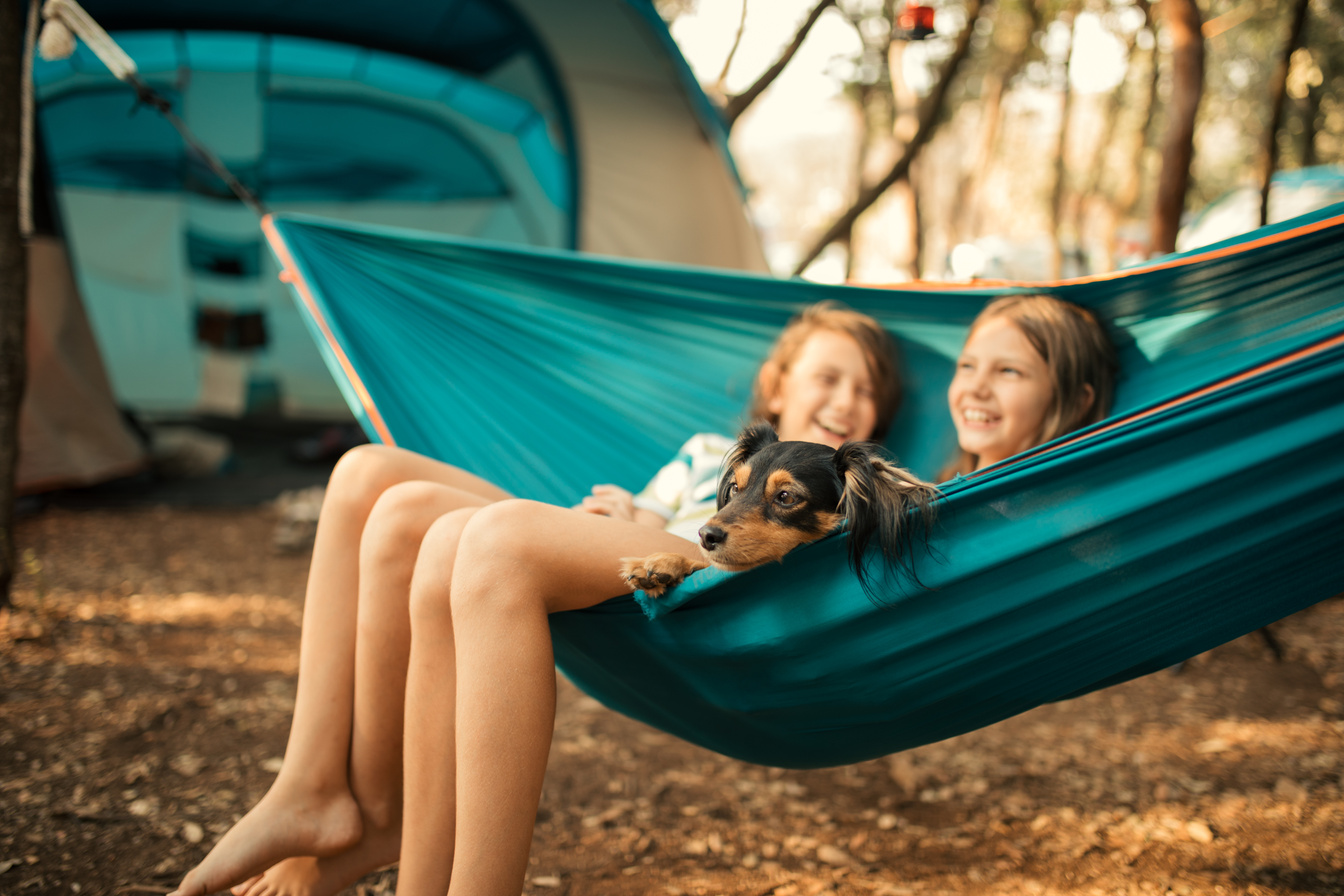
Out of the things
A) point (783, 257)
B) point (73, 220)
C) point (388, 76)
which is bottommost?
point (73, 220)

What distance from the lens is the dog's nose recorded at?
1.10m

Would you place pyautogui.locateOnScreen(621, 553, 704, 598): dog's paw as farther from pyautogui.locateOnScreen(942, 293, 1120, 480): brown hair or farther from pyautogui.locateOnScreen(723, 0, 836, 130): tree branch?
pyautogui.locateOnScreen(723, 0, 836, 130): tree branch

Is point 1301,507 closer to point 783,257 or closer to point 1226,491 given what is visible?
point 1226,491

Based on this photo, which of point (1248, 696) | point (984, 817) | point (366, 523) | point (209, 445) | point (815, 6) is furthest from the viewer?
point (815, 6)

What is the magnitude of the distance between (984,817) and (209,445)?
383cm

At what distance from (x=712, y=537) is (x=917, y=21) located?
3860 millimetres

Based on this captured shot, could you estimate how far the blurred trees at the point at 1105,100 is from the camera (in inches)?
141

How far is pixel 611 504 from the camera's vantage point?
153 centimetres

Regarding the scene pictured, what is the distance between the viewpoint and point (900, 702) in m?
1.17

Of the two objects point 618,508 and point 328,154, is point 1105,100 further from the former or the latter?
point 618,508

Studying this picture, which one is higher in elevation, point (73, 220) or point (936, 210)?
point (936, 210)

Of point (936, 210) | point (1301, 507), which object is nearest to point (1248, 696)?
point (1301, 507)

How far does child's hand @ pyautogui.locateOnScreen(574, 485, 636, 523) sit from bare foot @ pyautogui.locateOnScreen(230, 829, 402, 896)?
607 millimetres

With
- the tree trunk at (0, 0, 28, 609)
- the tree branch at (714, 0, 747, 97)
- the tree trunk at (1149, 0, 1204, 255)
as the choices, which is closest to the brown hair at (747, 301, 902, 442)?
the tree trunk at (0, 0, 28, 609)
